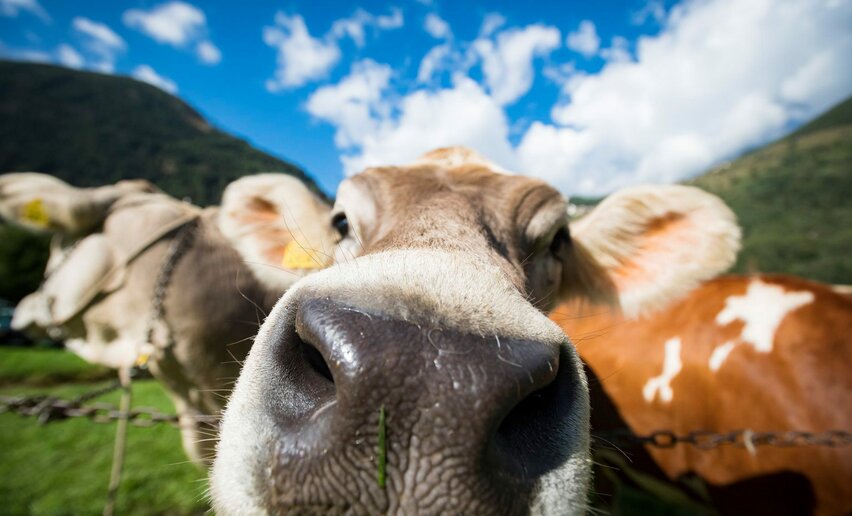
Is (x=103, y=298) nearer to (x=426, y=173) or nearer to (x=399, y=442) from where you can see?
(x=426, y=173)

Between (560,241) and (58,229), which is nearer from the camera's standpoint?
(560,241)

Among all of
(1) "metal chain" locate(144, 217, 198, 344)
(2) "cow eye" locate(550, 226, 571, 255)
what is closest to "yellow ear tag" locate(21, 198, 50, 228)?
(1) "metal chain" locate(144, 217, 198, 344)

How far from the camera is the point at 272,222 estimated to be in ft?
10.3

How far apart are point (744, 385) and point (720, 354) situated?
357 mm

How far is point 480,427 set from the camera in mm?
805

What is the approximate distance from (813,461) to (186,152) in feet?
278

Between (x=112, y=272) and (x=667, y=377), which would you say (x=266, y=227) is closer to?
(x=112, y=272)

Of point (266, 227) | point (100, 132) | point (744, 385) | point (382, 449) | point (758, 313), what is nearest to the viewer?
point (382, 449)

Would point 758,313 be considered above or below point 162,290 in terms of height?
below

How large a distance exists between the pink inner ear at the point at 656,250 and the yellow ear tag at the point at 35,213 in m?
4.19

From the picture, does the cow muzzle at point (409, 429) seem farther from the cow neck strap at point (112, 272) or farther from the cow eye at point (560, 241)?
the cow neck strap at point (112, 272)

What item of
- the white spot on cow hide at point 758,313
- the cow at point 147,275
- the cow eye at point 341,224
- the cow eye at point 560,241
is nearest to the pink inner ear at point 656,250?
the cow eye at point 560,241

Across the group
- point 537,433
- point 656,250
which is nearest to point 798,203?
point 656,250

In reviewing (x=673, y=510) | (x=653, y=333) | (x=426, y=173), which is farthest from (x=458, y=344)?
(x=673, y=510)
